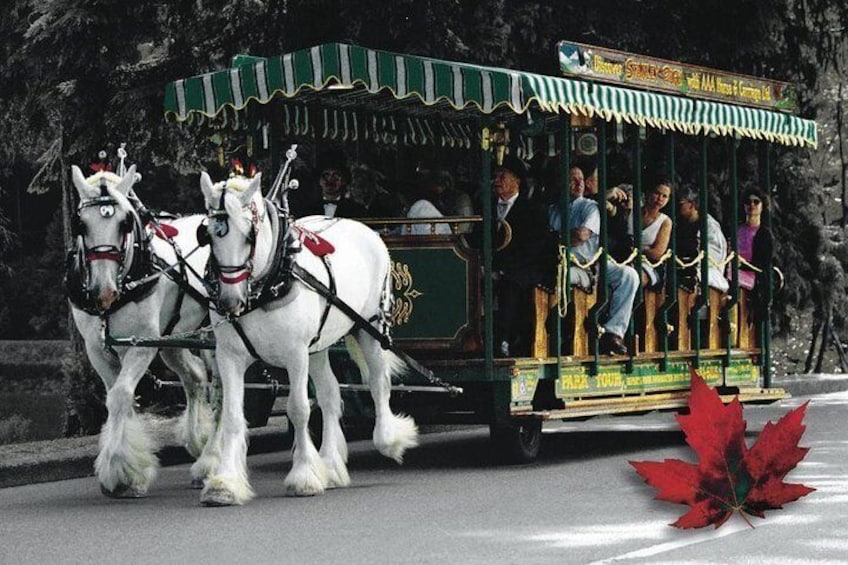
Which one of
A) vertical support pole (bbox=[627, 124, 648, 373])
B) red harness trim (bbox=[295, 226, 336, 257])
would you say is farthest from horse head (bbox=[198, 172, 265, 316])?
vertical support pole (bbox=[627, 124, 648, 373])

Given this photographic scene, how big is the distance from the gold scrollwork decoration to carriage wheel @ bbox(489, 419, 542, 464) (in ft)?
3.28

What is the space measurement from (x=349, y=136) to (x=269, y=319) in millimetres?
3632

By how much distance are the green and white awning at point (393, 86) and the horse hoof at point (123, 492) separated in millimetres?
2765

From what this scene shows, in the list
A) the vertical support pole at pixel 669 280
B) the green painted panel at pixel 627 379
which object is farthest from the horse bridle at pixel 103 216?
the vertical support pole at pixel 669 280

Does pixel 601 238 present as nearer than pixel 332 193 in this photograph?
Answer: No

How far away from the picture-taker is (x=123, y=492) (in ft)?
33.2

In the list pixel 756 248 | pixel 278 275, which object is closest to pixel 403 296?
pixel 278 275

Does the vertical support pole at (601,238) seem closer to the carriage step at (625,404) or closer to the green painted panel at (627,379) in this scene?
the green painted panel at (627,379)

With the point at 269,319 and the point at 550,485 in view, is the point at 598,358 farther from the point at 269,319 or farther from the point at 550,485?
the point at 269,319

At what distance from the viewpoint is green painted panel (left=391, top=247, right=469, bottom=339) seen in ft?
38.5

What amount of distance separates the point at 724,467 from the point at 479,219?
8.50 metres

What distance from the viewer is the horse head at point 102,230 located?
9.55 m

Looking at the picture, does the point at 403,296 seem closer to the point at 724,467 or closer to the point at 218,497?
the point at 218,497

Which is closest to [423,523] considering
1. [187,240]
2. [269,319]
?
[269,319]
